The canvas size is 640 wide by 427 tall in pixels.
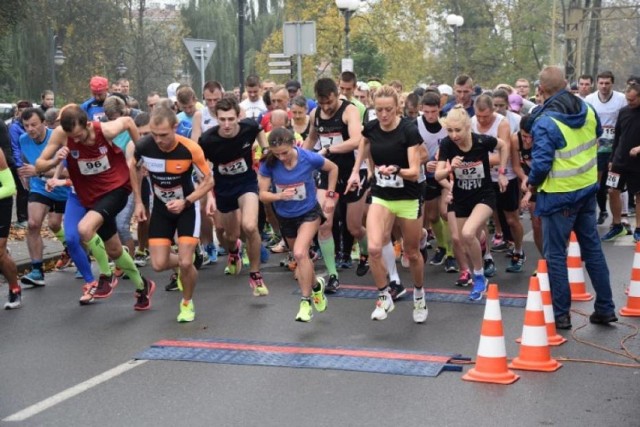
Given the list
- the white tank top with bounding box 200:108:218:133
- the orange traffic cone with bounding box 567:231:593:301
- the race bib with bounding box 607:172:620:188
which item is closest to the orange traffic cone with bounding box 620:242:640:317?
the orange traffic cone with bounding box 567:231:593:301

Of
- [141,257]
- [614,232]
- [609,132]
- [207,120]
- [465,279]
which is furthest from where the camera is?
[609,132]

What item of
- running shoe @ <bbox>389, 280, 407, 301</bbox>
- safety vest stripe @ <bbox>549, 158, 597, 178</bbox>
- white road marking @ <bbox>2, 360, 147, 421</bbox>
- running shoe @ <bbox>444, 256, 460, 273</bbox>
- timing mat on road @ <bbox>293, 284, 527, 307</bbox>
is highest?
safety vest stripe @ <bbox>549, 158, 597, 178</bbox>

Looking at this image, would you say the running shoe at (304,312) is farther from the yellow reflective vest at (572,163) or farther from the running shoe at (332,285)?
the yellow reflective vest at (572,163)

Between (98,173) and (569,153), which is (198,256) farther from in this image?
(569,153)

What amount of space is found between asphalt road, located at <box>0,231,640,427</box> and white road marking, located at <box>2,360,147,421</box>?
0.10 feet

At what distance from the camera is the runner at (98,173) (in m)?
10.1

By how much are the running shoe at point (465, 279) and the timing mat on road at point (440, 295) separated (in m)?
0.25

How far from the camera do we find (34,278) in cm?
1182

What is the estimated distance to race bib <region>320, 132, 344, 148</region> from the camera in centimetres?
1148

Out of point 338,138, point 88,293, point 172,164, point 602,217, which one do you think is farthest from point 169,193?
point 602,217

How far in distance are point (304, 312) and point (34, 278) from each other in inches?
154

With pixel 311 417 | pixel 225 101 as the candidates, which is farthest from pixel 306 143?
pixel 311 417

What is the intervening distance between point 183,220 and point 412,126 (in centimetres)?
214

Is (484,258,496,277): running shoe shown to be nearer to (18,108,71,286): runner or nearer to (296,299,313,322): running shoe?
(296,299,313,322): running shoe
